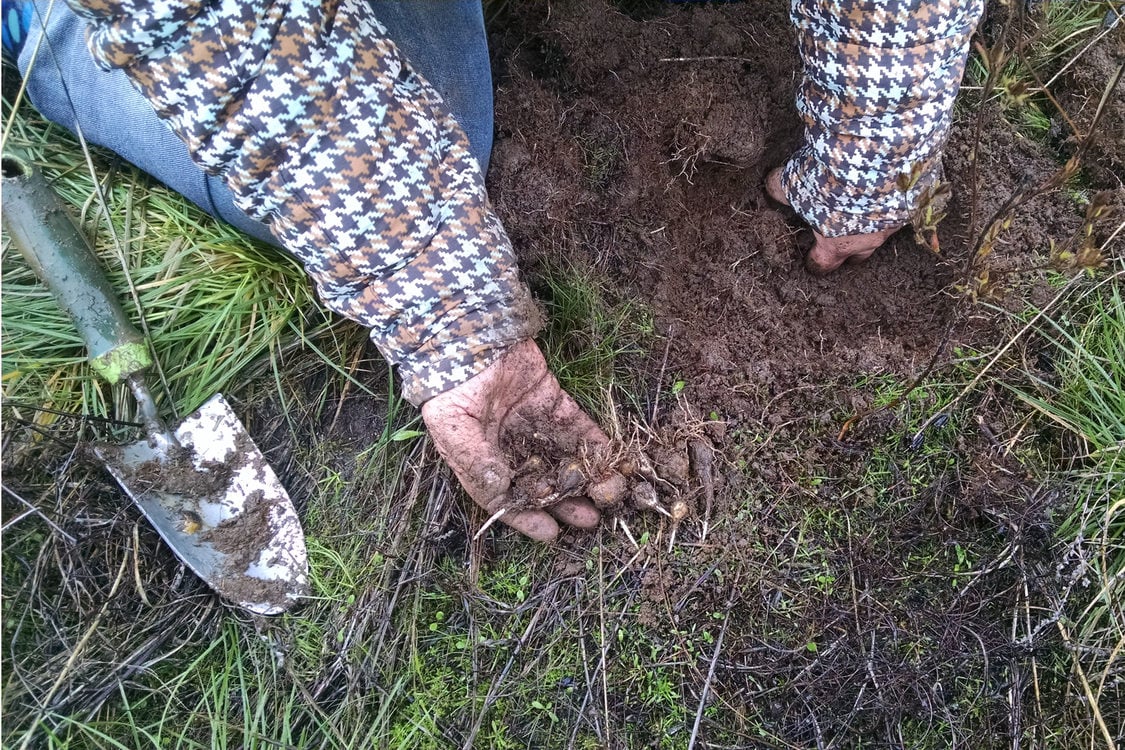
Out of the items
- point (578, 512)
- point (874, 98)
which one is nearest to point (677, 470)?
point (578, 512)

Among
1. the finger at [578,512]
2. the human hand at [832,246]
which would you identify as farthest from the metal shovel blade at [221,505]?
the human hand at [832,246]

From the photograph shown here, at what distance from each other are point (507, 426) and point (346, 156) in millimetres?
668

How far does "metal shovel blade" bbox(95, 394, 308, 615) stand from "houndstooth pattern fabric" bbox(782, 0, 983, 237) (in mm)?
1479

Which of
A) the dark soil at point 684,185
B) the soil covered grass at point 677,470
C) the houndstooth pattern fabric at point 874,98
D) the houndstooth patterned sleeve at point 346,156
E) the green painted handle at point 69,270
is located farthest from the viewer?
the dark soil at point 684,185

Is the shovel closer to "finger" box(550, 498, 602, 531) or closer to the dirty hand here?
the dirty hand

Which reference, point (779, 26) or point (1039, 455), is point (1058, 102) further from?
point (1039, 455)

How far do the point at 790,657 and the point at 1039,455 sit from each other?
2.39 ft

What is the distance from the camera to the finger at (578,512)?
1611 mm

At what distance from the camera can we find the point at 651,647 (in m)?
1.59

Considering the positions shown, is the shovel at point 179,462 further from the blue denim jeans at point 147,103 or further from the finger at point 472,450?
the finger at point 472,450

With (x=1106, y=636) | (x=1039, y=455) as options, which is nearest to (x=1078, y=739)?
(x=1106, y=636)

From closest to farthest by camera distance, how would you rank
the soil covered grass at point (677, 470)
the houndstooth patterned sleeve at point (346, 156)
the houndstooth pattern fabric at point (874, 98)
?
the houndstooth patterned sleeve at point (346, 156) < the houndstooth pattern fabric at point (874, 98) < the soil covered grass at point (677, 470)

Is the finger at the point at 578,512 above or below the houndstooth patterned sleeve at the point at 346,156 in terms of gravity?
below

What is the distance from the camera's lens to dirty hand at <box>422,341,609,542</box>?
1.54 meters
